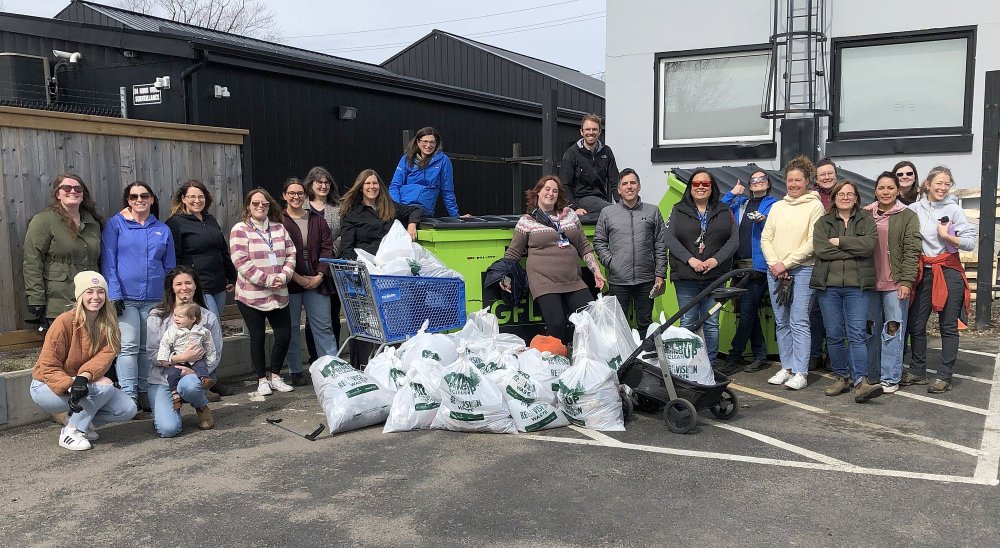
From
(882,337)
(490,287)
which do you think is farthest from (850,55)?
(490,287)

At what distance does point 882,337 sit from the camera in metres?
6.74

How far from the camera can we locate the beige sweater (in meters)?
6.75

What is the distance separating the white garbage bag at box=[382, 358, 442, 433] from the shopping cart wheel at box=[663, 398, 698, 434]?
5.14 feet

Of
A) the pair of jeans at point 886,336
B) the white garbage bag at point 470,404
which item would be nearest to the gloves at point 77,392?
the white garbage bag at point 470,404

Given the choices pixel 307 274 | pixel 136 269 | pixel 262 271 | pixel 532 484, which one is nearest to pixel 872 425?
pixel 532 484

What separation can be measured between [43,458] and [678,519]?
3.96 metres

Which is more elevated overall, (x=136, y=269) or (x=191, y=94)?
(x=191, y=94)

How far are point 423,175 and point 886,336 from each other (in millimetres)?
4325

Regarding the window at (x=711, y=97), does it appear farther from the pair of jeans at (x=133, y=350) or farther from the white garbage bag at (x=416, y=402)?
the pair of jeans at (x=133, y=350)

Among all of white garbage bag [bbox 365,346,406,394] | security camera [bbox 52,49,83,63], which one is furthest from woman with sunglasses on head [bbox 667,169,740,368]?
security camera [bbox 52,49,83,63]

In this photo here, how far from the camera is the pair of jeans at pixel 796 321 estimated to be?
6.82m

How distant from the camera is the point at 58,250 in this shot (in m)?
6.26

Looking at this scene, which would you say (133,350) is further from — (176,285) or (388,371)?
(388,371)

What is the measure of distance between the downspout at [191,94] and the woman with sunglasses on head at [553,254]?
6.48 m
